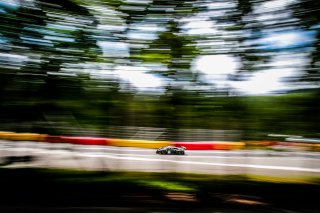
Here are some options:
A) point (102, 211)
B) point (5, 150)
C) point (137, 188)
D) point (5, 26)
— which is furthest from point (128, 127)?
point (5, 26)

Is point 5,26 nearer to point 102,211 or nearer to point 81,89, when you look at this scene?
point 81,89

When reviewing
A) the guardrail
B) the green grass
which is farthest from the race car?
the green grass

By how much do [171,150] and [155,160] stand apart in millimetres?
366

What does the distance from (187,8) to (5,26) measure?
9.10 feet

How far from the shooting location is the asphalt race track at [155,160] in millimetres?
4047

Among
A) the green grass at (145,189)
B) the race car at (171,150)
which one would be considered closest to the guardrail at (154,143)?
the race car at (171,150)

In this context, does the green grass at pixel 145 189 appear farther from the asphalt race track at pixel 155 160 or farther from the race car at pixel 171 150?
the race car at pixel 171 150

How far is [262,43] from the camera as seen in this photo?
3.79 metres

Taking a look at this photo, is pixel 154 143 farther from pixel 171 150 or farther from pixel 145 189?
pixel 145 189

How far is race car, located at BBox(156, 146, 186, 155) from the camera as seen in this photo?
4496 millimetres

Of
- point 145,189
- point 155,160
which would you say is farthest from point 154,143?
point 145,189

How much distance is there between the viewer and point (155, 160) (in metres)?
4.48

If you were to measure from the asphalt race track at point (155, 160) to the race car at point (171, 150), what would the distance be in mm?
87

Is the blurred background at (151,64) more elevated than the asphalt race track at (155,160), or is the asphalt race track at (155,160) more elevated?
the blurred background at (151,64)
